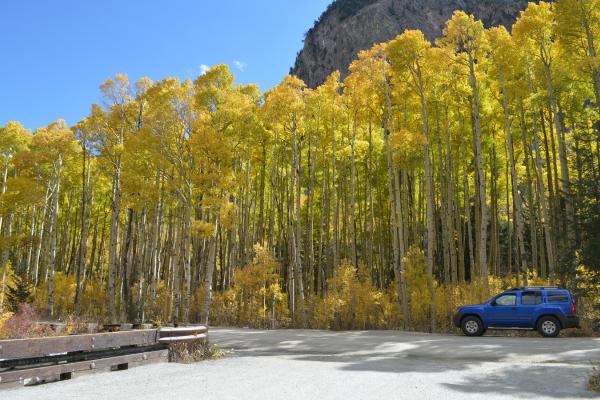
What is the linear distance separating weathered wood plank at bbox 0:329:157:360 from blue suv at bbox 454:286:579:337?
948 cm

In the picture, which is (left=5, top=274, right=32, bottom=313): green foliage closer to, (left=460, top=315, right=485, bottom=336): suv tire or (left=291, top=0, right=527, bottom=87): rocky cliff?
(left=460, top=315, right=485, bottom=336): suv tire

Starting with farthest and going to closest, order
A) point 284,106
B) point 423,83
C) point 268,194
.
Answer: point 268,194 < point 284,106 < point 423,83

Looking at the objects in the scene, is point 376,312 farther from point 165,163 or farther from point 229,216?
point 165,163

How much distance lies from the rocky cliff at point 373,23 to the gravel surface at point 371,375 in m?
69.4

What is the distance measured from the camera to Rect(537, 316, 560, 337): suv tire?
12477 mm

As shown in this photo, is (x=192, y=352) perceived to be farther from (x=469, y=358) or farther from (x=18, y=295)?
(x=18, y=295)

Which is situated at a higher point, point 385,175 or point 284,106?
point 284,106

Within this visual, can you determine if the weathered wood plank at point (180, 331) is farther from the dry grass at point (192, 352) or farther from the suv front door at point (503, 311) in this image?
the suv front door at point (503, 311)

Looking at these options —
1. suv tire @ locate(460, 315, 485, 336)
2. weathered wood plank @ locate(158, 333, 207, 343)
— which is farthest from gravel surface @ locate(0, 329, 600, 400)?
suv tire @ locate(460, 315, 485, 336)

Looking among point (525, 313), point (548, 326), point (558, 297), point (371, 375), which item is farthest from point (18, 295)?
point (558, 297)

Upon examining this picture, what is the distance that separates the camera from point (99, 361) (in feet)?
25.8

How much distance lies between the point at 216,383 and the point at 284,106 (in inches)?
551

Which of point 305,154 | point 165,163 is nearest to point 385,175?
point 305,154

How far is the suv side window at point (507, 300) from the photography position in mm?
13164
